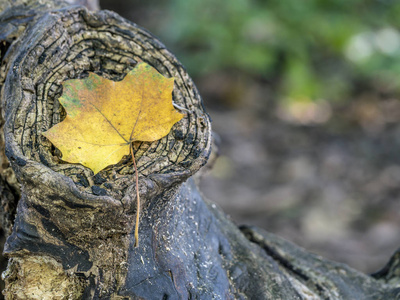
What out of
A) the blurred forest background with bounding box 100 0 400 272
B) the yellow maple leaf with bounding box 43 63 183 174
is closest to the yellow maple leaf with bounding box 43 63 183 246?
the yellow maple leaf with bounding box 43 63 183 174

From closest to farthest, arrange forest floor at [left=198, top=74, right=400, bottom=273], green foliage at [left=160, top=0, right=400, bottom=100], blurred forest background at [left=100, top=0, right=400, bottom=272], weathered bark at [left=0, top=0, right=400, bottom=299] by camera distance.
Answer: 1. weathered bark at [left=0, top=0, right=400, bottom=299]
2. forest floor at [left=198, top=74, right=400, bottom=273]
3. blurred forest background at [left=100, top=0, right=400, bottom=272]
4. green foliage at [left=160, top=0, right=400, bottom=100]

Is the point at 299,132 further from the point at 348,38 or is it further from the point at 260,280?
the point at 260,280

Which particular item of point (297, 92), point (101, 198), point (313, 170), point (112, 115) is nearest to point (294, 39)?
point (297, 92)

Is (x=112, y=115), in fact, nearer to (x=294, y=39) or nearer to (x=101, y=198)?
(x=101, y=198)

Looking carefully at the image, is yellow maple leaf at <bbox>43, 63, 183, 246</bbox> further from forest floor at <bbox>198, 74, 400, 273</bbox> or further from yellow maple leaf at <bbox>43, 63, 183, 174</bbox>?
forest floor at <bbox>198, 74, 400, 273</bbox>

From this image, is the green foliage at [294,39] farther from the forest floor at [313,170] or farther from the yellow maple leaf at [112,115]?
the yellow maple leaf at [112,115]

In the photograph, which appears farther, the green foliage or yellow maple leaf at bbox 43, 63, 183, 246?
the green foliage
